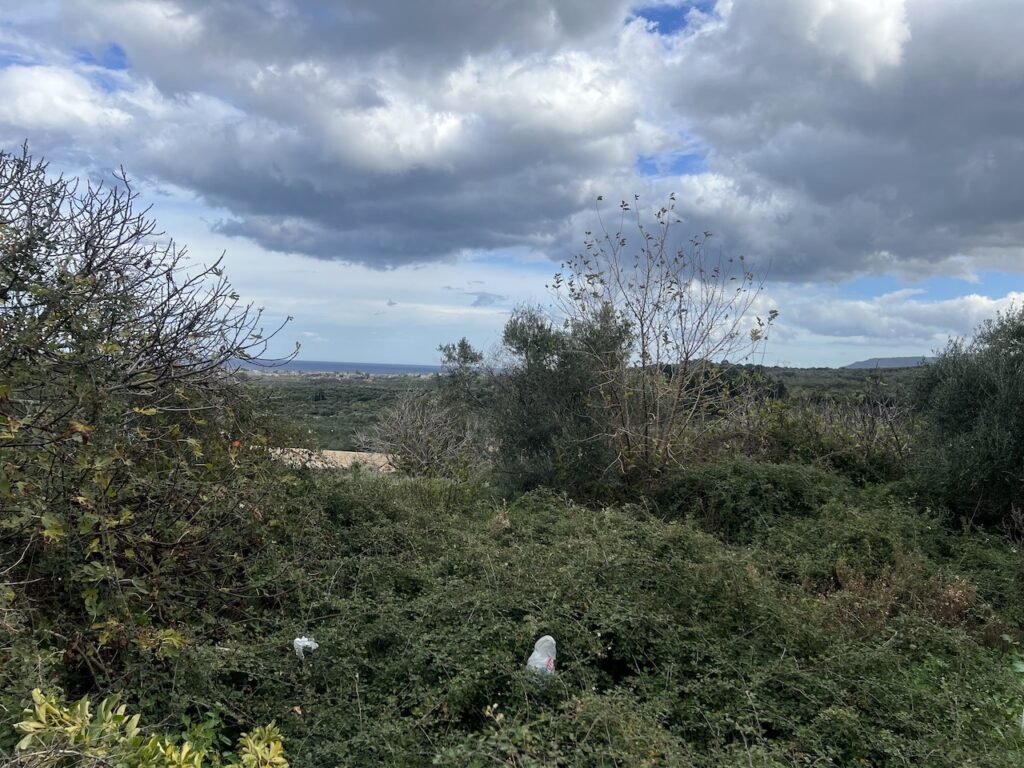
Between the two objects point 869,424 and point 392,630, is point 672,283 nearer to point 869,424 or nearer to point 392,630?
point 869,424

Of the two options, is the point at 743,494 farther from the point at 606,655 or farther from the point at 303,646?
the point at 303,646

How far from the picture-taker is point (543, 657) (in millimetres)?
4031

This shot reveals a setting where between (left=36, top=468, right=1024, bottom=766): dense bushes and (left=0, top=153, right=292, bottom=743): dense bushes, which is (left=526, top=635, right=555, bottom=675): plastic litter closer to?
(left=36, top=468, right=1024, bottom=766): dense bushes

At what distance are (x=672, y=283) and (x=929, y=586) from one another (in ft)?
16.3

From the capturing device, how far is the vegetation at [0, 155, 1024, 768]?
328cm

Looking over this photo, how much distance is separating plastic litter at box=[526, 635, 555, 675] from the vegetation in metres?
0.11

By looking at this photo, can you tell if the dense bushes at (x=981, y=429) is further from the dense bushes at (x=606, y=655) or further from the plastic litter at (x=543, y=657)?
the plastic litter at (x=543, y=657)

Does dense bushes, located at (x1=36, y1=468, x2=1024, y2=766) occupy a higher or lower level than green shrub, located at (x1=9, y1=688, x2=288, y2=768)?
lower

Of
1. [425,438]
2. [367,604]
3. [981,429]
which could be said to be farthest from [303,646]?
[425,438]

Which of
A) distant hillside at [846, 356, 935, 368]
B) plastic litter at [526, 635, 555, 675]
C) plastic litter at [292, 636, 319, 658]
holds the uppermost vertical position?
distant hillside at [846, 356, 935, 368]

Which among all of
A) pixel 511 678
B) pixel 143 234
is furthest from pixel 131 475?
pixel 511 678

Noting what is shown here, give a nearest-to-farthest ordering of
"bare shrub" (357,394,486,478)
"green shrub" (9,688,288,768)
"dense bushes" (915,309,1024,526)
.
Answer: "green shrub" (9,688,288,768) → "dense bushes" (915,309,1024,526) → "bare shrub" (357,394,486,478)

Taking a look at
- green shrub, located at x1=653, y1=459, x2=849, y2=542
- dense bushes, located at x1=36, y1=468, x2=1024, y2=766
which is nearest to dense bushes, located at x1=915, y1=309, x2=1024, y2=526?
green shrub, located at x1=653, y1=459, x2=849, y2=542

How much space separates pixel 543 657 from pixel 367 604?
1.44 meters
